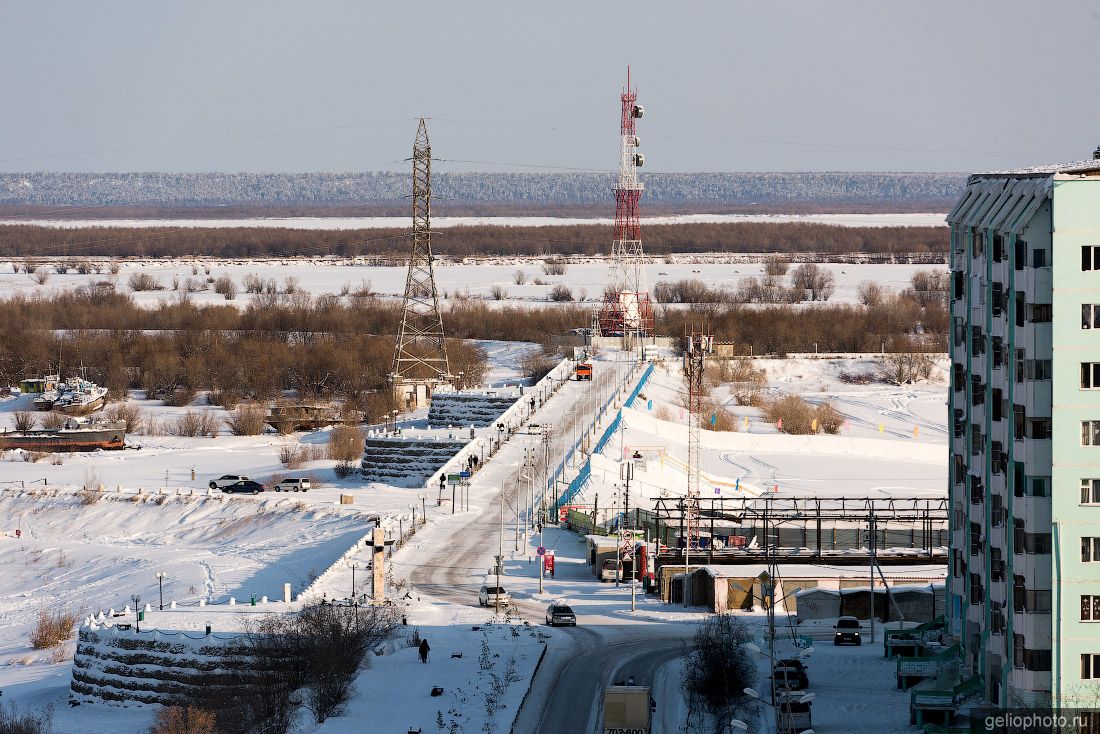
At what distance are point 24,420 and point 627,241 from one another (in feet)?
94.8

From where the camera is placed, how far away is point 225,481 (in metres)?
51.9

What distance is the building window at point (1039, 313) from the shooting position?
2209cm

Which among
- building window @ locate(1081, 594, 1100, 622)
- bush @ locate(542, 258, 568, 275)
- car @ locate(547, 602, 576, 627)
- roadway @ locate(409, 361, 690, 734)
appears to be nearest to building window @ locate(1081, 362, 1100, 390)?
building window @ locate(1081, 594, 1100, 622)

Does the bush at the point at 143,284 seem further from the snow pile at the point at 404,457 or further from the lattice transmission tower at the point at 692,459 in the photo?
the snow pile at the point at 404,457

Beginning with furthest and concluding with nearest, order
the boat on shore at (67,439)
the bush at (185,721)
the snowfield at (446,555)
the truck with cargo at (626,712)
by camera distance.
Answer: the boat on shore at (67,439) < the snowfield at (446,555) < the bush at (185,721) < the truck with cargo at (626,712)

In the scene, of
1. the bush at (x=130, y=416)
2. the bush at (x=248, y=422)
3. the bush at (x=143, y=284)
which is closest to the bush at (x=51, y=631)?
the bush at (x=248, y=422)

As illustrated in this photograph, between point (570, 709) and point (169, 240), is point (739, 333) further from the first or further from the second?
point (169, 240)

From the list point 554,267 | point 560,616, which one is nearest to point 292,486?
point 560,616

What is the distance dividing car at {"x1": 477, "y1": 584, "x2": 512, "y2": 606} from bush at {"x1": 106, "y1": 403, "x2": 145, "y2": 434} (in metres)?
34.9

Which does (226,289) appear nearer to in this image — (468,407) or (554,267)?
(554,267)

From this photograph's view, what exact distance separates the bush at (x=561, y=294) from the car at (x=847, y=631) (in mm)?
80407

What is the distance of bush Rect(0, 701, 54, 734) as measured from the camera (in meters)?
27.2

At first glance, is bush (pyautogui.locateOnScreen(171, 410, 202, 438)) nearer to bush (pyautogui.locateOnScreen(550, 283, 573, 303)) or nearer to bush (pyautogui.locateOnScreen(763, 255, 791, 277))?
bush (pyautogui.locateOnScreen(550, 283, 573, 303))

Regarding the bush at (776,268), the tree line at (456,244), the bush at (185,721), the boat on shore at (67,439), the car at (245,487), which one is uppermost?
the tree line at (456,244)
